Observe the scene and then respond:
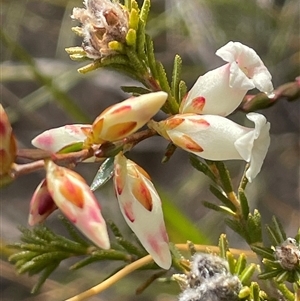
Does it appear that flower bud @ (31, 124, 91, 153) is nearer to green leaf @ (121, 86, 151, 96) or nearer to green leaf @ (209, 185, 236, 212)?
green leaf @ (121, 86, 151, 96)

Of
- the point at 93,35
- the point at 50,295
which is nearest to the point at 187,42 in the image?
the point at 50,295

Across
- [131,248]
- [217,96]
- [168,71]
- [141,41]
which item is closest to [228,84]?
[217,96]

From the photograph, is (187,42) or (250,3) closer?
(250,3)

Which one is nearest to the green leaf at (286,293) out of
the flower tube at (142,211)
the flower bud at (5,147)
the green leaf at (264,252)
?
the green leaf at (264,252)

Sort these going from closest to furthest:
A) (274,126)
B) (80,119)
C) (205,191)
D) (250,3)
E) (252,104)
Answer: (252,104), (80,119), (250,3), (274,126), (205,191)

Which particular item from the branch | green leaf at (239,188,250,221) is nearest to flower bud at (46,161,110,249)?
green leaf at (239,188,250,221)

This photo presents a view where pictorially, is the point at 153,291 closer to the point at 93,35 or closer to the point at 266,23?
the point at 266,23
